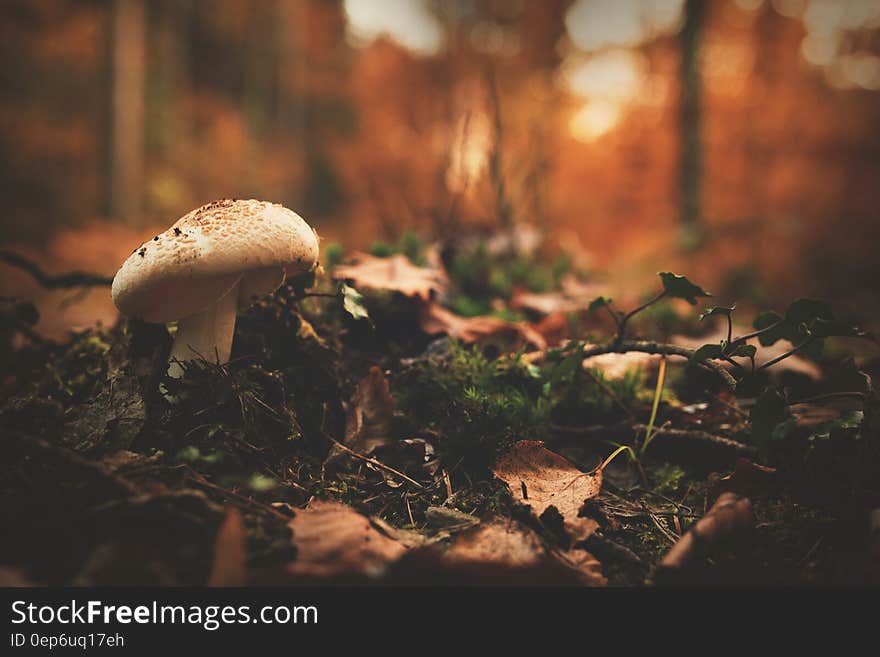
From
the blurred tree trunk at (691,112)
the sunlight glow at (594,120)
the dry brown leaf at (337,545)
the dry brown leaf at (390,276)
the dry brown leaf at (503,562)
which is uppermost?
the sunlight glow at (594,120)

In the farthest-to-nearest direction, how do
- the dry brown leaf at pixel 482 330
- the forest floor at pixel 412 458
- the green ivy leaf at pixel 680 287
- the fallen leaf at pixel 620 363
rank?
the dry brown leaf at pixel 482 330
the fallen leaf at pixel 620 363
the green ivy leaf at pixel 680 287
the forest floor at pixel 412 458

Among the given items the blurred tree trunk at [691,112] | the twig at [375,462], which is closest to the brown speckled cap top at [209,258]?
the twig at [375,462]

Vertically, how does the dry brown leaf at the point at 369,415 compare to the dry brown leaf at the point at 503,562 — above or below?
above

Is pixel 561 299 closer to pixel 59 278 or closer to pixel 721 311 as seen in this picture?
pixel 721 311

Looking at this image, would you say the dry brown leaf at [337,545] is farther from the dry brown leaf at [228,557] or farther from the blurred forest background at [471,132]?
the blurred forest background at [471,132]

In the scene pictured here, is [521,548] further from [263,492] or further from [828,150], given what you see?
[828,150]

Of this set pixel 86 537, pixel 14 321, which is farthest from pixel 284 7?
pixel 86 537

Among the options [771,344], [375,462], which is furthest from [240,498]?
[771,344]

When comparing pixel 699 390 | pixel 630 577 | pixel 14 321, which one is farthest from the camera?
pixel 699 390

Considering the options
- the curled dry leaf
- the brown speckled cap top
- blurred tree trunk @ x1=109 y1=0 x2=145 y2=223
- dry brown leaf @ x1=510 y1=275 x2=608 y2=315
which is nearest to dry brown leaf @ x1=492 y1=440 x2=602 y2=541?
the curled dry leaf
